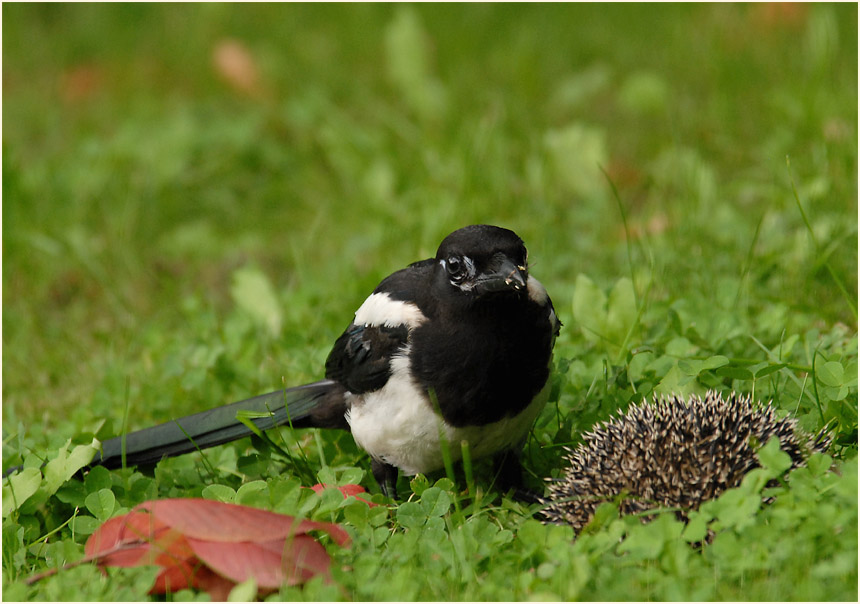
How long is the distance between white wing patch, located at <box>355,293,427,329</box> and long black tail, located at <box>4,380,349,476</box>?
0.30 meters

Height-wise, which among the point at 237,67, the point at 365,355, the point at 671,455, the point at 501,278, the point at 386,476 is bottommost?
the point at 386,476

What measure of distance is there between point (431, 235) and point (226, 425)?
1770 millimetres

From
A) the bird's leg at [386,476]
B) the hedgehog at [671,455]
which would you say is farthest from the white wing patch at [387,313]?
the hedgehog at [671,455]

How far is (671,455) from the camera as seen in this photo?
2652 millimetres

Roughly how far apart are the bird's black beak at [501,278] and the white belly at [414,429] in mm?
356

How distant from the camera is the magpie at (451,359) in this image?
2.95 metres

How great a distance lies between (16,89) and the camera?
7.62 m

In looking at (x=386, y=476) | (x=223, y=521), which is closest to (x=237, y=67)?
(x=386, y=476)

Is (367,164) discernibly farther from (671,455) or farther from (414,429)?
(671,455)

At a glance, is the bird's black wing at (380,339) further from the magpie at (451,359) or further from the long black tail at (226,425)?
the long black tail at (226,425)

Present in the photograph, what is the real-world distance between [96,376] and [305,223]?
1869 mm

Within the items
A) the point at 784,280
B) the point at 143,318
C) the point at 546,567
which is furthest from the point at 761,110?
the point at 546,567

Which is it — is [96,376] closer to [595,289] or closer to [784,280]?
[595,289]

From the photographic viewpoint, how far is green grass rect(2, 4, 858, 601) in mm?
2652
